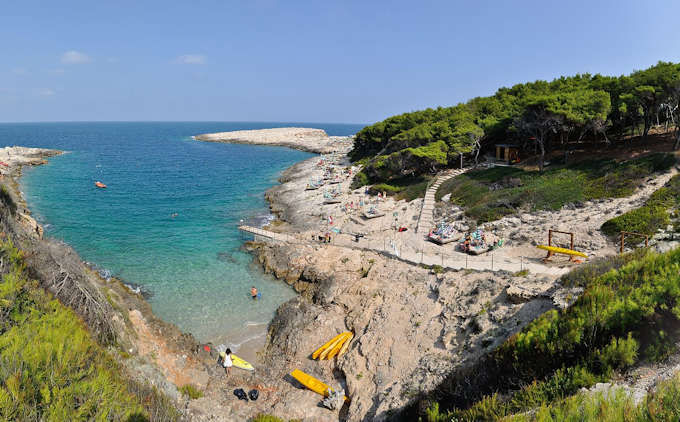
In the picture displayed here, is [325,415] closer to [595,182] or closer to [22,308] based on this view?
[22,308]

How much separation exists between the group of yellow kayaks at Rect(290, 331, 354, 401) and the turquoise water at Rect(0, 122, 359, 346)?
13.0 feet

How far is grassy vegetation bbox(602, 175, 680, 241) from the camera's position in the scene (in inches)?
786

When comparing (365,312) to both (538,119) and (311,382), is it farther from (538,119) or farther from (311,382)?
(538,119)

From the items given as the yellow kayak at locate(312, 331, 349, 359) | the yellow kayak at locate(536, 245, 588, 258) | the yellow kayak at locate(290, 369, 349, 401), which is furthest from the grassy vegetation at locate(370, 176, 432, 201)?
the yellow kayak at locate(290, 369, 349, 401)

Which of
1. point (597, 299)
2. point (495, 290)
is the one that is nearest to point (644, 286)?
point (597, 299)

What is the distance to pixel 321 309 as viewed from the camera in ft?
65.2

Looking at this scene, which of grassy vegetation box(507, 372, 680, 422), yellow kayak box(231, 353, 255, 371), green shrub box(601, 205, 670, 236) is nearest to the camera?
grassy vegetation box(507, 372, 680, 422)

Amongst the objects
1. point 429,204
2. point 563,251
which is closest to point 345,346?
point 563,251

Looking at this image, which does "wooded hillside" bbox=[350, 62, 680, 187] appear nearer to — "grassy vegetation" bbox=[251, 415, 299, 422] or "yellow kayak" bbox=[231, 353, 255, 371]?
"yellow kayak" bbox=[231, 353, 255, 371]

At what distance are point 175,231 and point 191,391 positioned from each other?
22.9 m

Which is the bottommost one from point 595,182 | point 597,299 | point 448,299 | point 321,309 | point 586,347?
point 321,309

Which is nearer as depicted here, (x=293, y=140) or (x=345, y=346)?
(x=345, y=346)

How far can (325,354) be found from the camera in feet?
53.6

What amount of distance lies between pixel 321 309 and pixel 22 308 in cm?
1276
